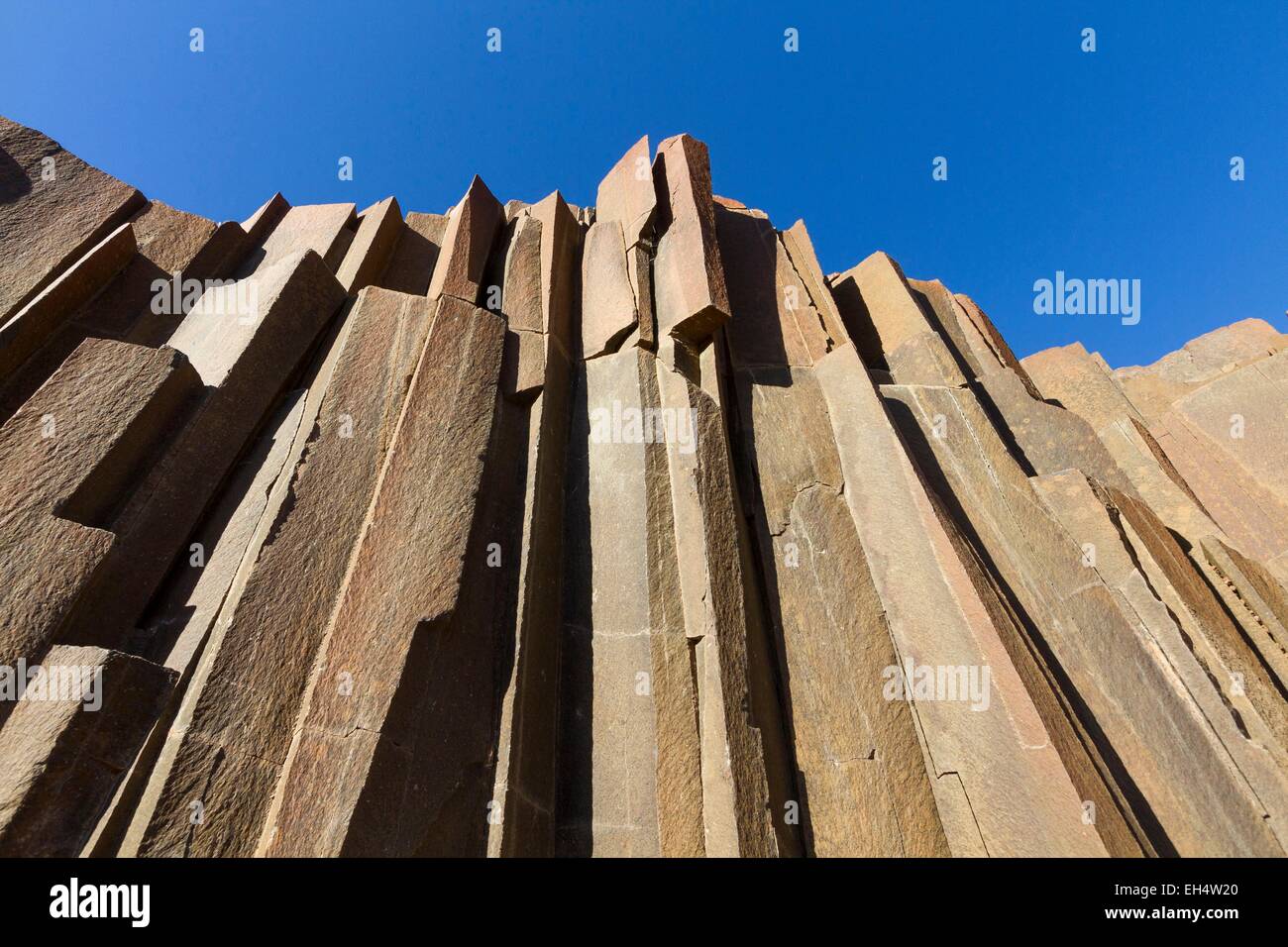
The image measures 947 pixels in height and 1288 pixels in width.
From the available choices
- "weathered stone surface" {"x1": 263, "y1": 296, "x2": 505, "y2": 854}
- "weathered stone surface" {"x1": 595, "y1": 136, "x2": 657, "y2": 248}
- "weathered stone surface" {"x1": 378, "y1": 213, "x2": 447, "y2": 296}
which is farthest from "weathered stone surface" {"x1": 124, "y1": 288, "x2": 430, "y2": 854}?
"weathered stone surface" {"x1": 595, "y1": 136, "x2": 657, "y2": 248}

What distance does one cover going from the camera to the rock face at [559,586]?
3133 mm

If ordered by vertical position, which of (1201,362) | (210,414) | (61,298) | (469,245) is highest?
(1201,362)

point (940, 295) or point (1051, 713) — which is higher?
point (940, 295)

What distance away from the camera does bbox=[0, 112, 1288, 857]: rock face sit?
3133 millimetres

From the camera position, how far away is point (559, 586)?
4375 millimetres

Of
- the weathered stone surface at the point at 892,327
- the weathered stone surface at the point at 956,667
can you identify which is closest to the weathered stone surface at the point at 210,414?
the weathered stone surface at the point at 956,667

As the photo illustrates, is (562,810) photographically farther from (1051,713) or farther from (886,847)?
(1051,713)

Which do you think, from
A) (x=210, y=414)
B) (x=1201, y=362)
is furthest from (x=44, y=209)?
(x=1201, y=362)

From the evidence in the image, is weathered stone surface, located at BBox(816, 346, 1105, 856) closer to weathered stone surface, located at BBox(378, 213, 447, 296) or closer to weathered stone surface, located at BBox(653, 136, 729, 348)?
weathered stone surface, located at BBox(653, 136, 729, 348)

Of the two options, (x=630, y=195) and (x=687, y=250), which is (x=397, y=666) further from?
(x=630, y=195)

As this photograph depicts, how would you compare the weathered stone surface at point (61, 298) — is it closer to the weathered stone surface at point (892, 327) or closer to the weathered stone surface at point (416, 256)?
the weathered stone surface at point (416, 256)

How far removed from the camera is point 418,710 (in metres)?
3.38
